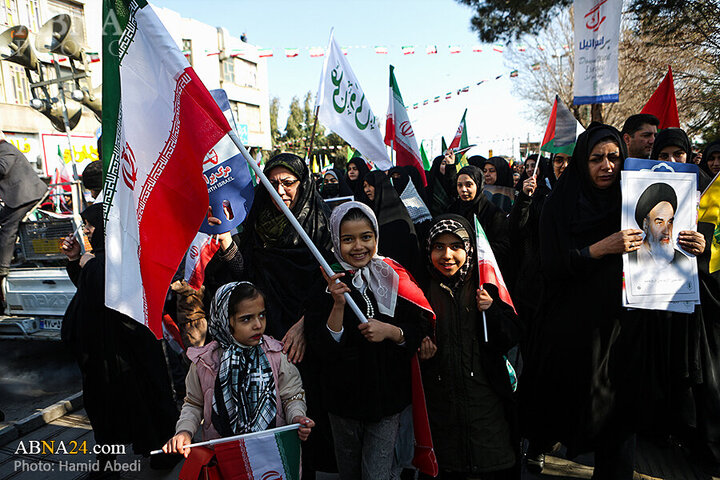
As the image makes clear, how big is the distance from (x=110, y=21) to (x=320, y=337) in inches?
62.9

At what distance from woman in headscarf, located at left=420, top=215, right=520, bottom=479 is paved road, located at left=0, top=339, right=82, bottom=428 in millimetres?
3872

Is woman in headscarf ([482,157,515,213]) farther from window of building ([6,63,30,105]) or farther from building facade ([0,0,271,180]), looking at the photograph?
window of building ([6,63,30,105])

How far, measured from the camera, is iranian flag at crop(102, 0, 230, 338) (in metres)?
1.96

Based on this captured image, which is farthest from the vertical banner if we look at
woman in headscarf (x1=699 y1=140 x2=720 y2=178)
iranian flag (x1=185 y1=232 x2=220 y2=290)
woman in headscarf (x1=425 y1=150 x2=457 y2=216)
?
iranian flag (x1=185 y1=232 x2=220 y2=290)

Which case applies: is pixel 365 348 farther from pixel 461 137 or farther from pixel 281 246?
pixel 461 137

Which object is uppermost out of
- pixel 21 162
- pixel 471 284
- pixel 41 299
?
pixel 21 162

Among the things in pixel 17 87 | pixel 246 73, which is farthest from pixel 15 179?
pixel 246 73

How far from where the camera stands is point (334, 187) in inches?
285

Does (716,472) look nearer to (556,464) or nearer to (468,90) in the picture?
(556,464)

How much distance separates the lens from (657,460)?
10.6 feet

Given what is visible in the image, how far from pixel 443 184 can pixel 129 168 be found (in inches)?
245

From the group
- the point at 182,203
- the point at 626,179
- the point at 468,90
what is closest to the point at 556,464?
the point at 626,179

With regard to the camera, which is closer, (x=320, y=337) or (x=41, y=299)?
(x=320, y=337)

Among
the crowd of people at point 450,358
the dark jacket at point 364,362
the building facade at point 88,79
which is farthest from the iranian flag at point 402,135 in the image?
the building facade at point 88,79
